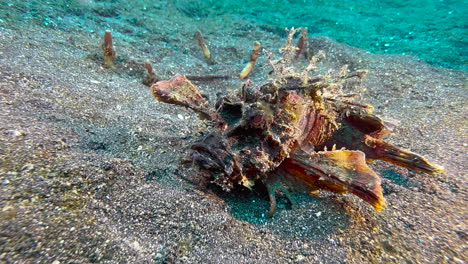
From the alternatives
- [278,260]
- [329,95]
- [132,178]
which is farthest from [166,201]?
[329,95]

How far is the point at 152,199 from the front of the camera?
2549mm

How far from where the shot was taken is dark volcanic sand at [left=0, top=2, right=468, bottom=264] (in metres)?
1.99

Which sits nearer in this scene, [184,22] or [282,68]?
[282,68]

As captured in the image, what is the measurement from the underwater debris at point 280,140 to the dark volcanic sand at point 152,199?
10.8 inches

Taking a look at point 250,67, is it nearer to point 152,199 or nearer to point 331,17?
point 152,199

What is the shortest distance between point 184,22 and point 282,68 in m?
10.1

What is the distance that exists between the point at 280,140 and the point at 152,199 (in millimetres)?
1463

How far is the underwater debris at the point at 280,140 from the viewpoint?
261 cm

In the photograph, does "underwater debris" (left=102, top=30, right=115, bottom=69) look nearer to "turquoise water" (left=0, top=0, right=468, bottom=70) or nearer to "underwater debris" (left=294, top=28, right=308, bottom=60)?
"turquoise water" (left=0, top=0, right=468, bottom=70)

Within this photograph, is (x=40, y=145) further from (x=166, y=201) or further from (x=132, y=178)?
(x=166, y=201)

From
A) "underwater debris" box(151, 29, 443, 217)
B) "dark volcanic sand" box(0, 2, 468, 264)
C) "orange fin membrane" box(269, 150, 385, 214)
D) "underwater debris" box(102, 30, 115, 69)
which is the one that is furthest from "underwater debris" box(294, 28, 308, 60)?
"orange fin membrane" box(269, 150, 385, 214)

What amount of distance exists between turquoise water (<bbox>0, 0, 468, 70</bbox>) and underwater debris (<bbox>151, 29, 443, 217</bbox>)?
7.10 metres

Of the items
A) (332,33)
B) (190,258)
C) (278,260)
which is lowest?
(190,258)

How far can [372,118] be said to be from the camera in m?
3.47
